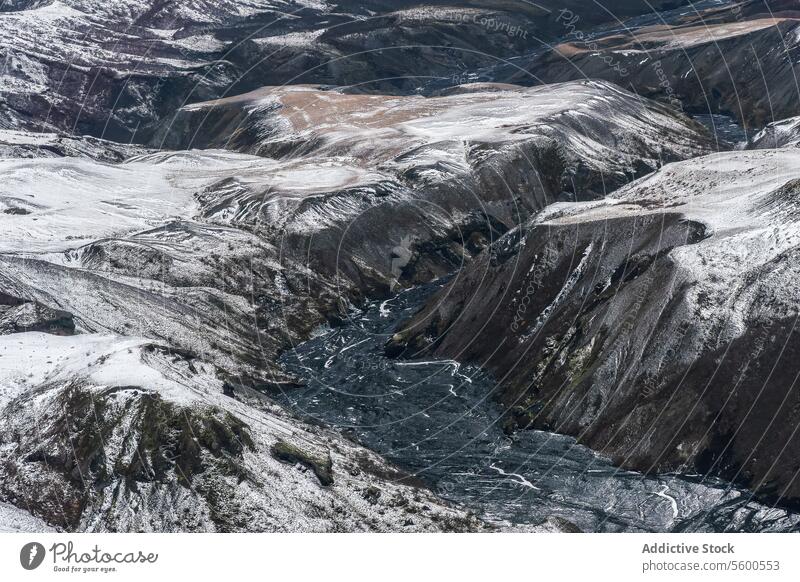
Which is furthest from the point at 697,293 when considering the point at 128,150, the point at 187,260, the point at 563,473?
the point at 128,150

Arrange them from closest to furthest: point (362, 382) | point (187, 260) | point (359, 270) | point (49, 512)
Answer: point (49, 512) < point (362, 382) < point (187, 260) < point (359, 270)

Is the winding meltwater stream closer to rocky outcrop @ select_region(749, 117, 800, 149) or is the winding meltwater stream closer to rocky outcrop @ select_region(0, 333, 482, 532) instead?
rocky outcrop @ select_region(0, 333, 482, 532)

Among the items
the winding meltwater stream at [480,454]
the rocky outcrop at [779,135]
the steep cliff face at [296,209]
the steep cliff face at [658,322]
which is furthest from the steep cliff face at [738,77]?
the winding meltwater stream at [480,454]

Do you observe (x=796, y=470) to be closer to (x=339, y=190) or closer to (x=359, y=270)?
(x=359, y=270)

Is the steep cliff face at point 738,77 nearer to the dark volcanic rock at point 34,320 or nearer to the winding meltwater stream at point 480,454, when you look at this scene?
the winding meltwater stream at point 480,454

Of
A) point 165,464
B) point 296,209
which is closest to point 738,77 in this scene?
point 296,209

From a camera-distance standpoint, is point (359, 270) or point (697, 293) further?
point (359, 270)

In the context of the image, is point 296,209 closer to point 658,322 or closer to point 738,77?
point 658,322
